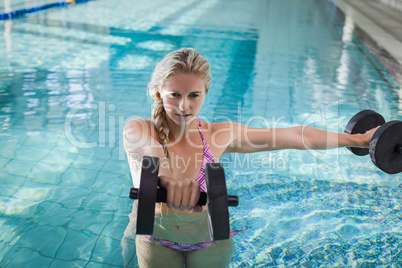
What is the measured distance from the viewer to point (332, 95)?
5762mm

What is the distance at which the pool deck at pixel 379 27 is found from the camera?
7.48m

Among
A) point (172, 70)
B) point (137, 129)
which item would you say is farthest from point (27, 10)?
point (172, 70)

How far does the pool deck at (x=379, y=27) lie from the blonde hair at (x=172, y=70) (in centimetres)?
550

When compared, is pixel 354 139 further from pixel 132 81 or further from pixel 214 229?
pixel 132 81

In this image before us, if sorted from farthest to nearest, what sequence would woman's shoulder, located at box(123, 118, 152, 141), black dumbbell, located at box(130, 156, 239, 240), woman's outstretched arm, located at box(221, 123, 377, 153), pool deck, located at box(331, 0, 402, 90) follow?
1. pool deck, located at box(331, 0, 402, 90)
2. woman's outstretched arm, located at box(221, 123, 377, 153)
3. woman's shoulder, located at box(123, 118, 152, 141)
4. black dumbbell, located at box(130, 156, 239, 240)

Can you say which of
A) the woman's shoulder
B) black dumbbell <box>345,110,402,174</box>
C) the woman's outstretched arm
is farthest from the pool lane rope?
black dumbbell <box>345,110,402,174</box>

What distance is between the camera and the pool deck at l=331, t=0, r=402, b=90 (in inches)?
294

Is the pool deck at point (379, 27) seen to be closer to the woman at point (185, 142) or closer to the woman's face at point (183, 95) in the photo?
the woman at point (185, 142)

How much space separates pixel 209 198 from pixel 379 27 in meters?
10.5

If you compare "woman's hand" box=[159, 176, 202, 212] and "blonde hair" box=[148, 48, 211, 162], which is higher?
"blonde hair" box=[148, 48, 211, 162]

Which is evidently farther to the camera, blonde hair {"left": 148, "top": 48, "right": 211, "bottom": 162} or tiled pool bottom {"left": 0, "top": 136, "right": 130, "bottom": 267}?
tiled pool bottom {"left": 0, "top": 136, "right": 130, "bottom": 267}

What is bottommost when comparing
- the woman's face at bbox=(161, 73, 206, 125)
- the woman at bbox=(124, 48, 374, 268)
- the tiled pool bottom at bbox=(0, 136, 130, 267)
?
the tiled pool bottom at bbox=(0, 136, 130, 267)

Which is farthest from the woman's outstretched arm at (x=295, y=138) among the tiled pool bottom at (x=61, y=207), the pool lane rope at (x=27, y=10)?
the pool lane rope at (x=27, y=10)

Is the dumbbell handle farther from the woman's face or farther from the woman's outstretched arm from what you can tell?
the woman's outstretched arm
